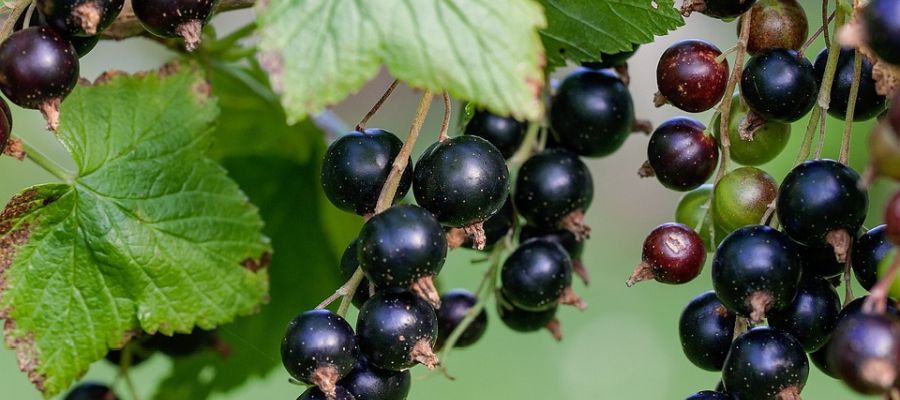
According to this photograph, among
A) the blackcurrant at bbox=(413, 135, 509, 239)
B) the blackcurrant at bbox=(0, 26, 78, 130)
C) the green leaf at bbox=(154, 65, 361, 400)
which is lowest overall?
the green leaf at bbox=(154, 65, 361, 400)

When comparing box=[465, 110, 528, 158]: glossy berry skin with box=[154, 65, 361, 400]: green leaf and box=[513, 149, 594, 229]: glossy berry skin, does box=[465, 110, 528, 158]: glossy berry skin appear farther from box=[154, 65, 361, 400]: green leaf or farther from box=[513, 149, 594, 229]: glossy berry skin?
box=[154, 65, 361, 400]: green leaf

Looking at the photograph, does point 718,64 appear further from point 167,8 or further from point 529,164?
point 167,8

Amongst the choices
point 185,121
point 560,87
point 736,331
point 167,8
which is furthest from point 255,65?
point 736,331

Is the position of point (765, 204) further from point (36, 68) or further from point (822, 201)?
point (36, 68)

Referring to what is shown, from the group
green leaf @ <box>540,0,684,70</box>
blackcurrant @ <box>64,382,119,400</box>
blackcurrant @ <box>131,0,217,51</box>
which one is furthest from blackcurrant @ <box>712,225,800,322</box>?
blackcurrant @ <box>64,382,119,400</box>

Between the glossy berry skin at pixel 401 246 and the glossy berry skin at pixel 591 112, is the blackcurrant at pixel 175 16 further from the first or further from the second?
the glossy berry skin at pixel 591 112

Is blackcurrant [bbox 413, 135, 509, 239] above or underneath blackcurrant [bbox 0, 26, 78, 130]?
underneath

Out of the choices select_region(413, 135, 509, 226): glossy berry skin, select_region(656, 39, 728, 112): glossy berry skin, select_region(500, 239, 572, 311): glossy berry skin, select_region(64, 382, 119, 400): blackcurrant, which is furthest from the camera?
select_region(64, 382, 119, 400): blackcurrant
